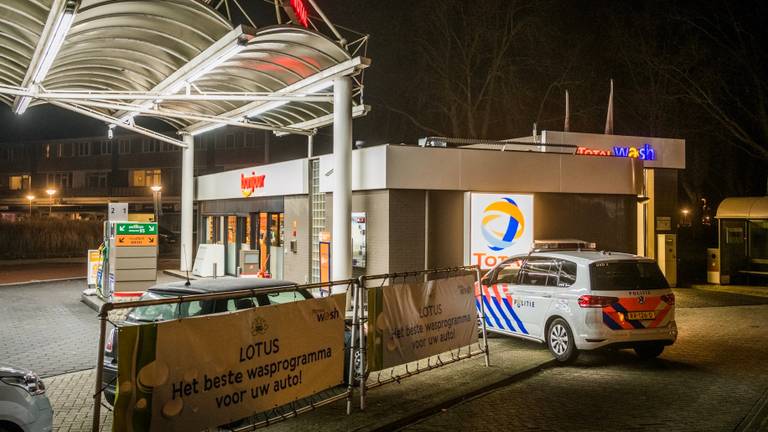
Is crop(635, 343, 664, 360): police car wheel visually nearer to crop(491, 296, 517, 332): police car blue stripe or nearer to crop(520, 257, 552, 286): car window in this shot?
crop(520, 257, 552, 286): car window

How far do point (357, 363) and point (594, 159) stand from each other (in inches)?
440

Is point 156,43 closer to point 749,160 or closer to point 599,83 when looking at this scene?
point 599,83

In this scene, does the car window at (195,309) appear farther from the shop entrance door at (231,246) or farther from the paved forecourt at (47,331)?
the shop entrance door at (231,246)

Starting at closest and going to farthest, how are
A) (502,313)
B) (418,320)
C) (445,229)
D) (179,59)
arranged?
(418,320) < (502,313) < (179,59) < (445,229)

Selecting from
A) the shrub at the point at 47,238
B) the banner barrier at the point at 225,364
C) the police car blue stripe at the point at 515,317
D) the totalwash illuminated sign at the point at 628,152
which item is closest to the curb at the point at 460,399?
the banner barrier at the point at 225,364

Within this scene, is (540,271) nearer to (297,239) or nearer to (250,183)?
(297,239)

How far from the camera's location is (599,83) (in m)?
31.4

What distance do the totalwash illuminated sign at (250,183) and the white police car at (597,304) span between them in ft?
38.5

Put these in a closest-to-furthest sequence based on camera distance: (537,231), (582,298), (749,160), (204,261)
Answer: (582,298) < (537,231) < (204,261) < (749,160)

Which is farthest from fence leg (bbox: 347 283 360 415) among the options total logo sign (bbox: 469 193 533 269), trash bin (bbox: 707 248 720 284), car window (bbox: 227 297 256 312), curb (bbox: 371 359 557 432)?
trash bin (bbox: 707 248 720 284)

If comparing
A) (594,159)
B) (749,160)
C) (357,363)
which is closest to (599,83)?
(749,160)

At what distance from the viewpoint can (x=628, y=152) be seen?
2019 cm

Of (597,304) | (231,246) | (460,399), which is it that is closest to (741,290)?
(597,304)

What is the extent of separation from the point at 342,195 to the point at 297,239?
4837 millimetres
